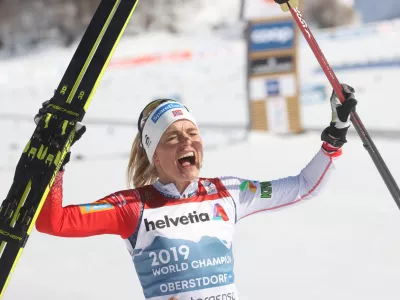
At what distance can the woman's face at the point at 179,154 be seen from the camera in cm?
247

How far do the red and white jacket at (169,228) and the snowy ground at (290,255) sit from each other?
6.13 feet

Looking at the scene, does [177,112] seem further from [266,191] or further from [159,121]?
[266,191]

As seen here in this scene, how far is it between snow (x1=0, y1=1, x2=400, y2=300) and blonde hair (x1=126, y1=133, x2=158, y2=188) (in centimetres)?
174

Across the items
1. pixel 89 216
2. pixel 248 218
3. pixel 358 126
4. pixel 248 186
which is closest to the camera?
pixel 89 216

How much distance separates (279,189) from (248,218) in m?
3.13

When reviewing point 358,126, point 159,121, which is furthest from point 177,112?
point 358,126

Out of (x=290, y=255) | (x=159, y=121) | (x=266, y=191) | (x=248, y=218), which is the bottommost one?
(x=266, y=191)

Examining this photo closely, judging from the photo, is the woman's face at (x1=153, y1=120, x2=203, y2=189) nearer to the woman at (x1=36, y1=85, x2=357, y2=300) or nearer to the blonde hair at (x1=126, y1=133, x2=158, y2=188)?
the woman at (x1=36, y1=85, x2=357, y2=300)

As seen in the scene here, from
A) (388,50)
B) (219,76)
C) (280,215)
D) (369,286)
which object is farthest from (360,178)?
(219,76)

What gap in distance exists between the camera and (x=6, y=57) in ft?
64.2

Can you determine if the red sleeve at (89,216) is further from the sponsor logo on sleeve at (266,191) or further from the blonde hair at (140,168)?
the sponsor logo on sleeve at (266,191)

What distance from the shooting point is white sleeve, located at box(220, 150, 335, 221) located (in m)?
2.65

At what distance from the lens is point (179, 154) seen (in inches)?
98.0

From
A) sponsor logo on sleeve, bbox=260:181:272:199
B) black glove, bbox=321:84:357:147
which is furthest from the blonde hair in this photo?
black glove, bbox=321:84:357:147
